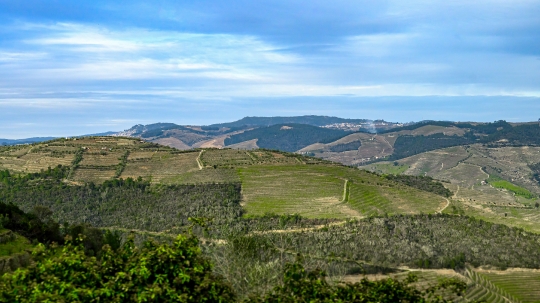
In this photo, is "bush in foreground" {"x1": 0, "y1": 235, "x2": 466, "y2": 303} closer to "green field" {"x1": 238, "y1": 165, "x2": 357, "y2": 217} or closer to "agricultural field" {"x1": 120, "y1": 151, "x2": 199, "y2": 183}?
"green field" {"x1": 238, "y1": 165, "x2": 357, "y2": 217}

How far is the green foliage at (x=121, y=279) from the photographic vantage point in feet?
49.2

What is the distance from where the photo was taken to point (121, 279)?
16.0m

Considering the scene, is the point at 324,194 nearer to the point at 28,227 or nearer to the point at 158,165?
the point at 158,165

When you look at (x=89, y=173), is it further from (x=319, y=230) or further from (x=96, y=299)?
(x=96, y=299)

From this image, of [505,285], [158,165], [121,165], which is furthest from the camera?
[158,165]

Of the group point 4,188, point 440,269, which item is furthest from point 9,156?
point 440,269

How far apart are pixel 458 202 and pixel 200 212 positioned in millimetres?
64806

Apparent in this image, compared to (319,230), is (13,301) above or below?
above

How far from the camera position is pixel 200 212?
3656 inches

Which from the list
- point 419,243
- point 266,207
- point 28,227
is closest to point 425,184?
point 266,207

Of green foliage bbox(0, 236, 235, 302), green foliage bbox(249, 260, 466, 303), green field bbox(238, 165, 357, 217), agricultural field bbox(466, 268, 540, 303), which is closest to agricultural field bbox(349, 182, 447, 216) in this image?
green field bbox(238, 165, 357, 217)

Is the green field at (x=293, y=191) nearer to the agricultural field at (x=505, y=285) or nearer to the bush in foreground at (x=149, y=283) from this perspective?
the agricultural field at (x=505, y=285)

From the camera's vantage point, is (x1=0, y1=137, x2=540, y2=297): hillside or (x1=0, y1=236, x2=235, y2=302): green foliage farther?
(x1=0, y1=137, x2=540, y2=297): hillside

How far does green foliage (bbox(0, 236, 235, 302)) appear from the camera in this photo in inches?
590
